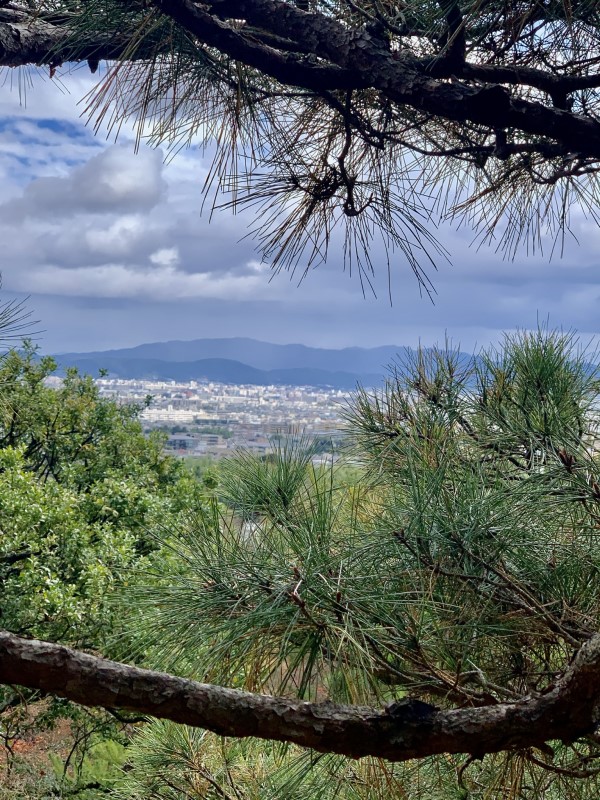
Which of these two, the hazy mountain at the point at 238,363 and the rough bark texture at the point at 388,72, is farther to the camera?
the hazy mountain at the point at 238,363

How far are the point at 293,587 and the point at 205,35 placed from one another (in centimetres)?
43

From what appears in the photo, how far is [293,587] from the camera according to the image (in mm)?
572

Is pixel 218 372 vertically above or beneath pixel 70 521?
above

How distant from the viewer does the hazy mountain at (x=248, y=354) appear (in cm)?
1220

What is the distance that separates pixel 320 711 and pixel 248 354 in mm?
16188

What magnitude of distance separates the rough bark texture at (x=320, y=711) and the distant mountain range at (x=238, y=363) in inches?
118

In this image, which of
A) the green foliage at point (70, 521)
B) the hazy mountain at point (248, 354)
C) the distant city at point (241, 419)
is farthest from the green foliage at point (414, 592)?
the hazy mountain at point (248, 354)

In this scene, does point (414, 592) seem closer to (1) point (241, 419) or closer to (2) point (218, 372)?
(1) point (241, 419)

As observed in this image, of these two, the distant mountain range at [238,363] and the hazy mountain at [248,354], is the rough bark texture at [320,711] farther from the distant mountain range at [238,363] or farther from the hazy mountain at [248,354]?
the hazy mountain at [248,354]

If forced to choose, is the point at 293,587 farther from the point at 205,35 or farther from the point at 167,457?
the point at 167,457

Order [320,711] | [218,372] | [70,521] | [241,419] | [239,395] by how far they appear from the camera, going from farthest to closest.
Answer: [218,372] → [239,395] → [70,521] → [241,419] → [320,711]

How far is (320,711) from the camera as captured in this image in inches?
16.0

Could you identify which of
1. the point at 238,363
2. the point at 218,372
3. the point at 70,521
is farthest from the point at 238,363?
the point at 70,521

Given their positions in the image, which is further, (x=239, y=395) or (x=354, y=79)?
(x=239, y=395)
